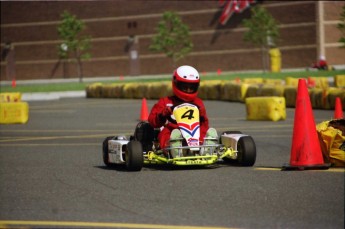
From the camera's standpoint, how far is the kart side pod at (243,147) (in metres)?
11.8

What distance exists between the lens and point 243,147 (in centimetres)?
1180

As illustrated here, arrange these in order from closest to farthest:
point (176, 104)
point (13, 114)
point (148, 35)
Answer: point (176, 104) < point (13, 114) < point (148, 35)

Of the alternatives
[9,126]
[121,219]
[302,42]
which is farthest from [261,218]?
[302,42]

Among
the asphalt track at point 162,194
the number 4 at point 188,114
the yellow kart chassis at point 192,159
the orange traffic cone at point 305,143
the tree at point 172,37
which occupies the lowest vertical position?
the asphalt track at point 162,194

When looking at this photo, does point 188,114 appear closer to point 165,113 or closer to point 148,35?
point 165,113

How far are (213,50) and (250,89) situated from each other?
49731 mm

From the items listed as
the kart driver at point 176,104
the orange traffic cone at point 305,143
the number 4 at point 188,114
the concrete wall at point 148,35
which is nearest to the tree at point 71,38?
the concrete wall at point 148,35

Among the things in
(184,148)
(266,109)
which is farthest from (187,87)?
(266,109)

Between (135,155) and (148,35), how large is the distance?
74.0 m

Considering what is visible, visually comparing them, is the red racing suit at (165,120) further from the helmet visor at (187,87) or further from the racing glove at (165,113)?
the helmet visor at (187,87)

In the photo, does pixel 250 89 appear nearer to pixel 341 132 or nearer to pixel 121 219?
pixel 341 132

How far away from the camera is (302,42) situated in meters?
77.0

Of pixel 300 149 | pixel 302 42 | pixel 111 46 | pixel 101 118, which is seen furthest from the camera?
pixel 111 46

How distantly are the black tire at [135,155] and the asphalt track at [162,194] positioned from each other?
142 millimetres
